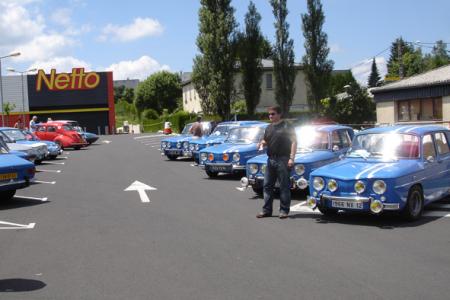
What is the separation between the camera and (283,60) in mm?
40875

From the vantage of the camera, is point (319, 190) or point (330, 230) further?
point (319, 190)

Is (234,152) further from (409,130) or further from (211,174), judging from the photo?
(409,130)

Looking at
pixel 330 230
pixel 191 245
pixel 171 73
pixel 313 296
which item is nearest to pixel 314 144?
pixel 330 230

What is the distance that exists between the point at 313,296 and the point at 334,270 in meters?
0.93

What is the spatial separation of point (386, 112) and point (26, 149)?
24.9 metres

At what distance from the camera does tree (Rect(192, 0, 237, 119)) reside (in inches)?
1505

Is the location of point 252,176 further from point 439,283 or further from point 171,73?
point 171,73

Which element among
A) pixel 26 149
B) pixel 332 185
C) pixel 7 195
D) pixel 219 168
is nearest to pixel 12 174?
pixel 7 195

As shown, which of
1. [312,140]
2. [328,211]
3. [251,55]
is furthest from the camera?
[251,55]

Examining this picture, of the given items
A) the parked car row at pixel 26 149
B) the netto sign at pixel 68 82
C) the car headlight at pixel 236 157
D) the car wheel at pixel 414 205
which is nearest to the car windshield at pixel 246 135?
the car headlight at pixel 236 157

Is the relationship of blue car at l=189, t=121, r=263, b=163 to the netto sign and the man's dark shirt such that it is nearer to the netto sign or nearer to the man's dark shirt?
the man's dark shirt

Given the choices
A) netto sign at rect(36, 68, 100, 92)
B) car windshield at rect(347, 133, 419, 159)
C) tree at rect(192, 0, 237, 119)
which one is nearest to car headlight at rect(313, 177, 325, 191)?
car windshield at rect(347, 133, 419, 159)

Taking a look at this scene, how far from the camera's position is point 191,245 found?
735 cm

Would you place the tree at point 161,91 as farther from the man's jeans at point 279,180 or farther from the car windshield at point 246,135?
the man's jeans at point 279,180
